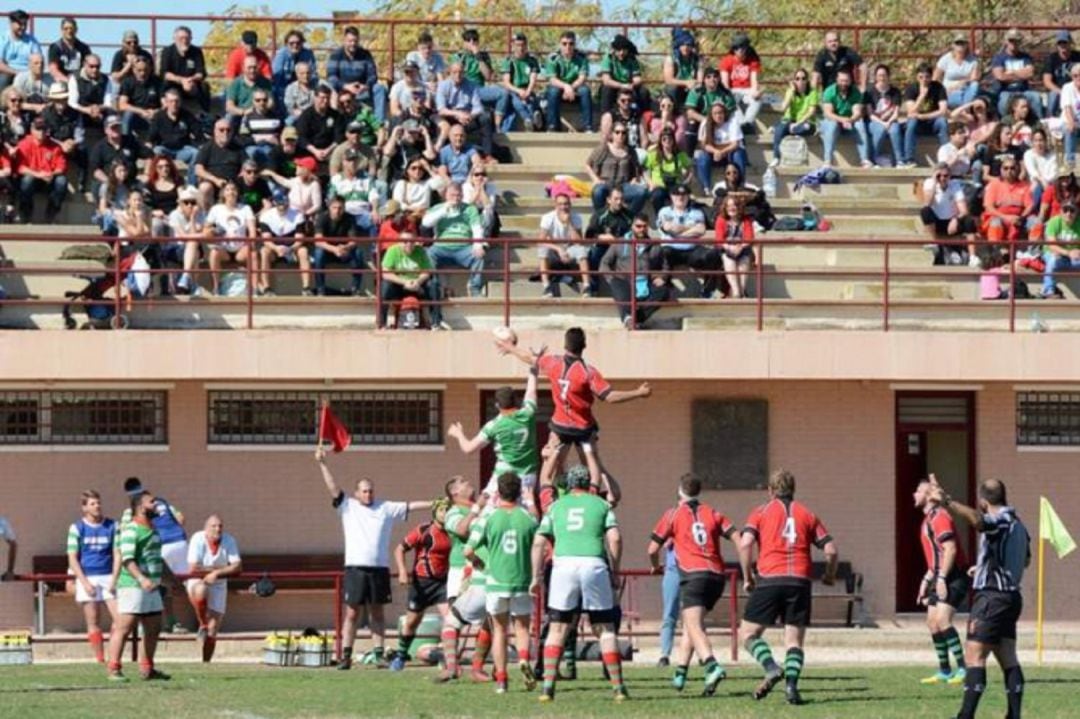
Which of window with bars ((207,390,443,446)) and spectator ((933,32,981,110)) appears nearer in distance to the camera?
window with bars ((207,390,443,446))

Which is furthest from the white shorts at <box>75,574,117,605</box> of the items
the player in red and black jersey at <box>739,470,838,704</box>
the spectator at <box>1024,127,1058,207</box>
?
the spectator at <box>1024,127,1058,207</box>

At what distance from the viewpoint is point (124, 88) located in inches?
1364

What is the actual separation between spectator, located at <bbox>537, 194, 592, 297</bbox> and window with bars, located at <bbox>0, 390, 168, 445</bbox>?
4.80 meters

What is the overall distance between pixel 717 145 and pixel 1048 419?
580 centimetres

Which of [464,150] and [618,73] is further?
[618,73]

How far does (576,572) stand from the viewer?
2147cm

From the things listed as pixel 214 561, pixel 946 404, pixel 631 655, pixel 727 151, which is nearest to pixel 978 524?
pixel 631 655

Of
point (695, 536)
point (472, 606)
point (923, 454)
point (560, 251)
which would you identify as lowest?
point (472, 606)

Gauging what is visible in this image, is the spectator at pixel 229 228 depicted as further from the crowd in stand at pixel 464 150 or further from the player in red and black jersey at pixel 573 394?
the player in red and black jersey at pixel 573 394

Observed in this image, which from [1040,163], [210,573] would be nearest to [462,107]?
[1040,163]

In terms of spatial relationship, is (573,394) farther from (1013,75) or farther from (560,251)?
(1013,75)

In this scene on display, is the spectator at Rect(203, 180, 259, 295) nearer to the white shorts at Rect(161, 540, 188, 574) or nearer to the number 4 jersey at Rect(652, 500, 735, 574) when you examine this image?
the white shorts at Rect(161, 540, 188, 574)

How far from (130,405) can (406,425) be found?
130 inches

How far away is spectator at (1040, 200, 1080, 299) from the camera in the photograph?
1289 inches
